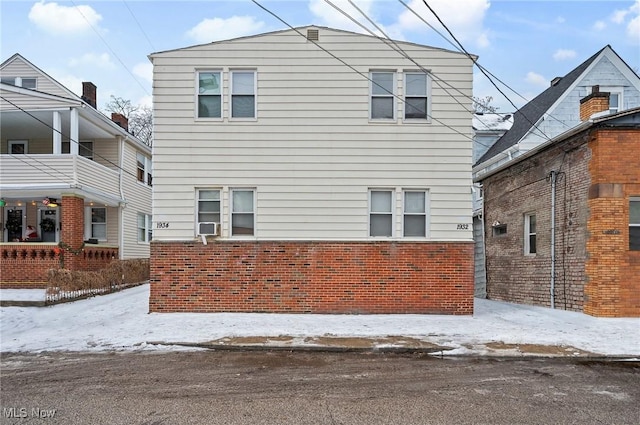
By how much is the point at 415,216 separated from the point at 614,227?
443 cm

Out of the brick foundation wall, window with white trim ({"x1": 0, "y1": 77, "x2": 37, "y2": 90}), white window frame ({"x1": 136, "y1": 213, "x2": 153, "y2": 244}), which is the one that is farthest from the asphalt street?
window with white trim ({"x1": 0, "y1": 77, "x2": 37, "y2": 90})

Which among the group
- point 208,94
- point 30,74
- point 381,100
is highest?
point 30,74

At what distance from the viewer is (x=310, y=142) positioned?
34.1 feet

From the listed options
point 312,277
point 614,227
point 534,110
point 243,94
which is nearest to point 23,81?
point 243,94

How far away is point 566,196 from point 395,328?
6022mm

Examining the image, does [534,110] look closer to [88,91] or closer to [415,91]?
[415,91]

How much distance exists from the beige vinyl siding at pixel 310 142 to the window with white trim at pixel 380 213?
0.65 ft

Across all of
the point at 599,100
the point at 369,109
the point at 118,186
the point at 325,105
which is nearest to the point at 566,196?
the point at 599,100

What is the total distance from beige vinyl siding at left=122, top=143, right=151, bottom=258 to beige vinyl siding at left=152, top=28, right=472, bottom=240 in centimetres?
975

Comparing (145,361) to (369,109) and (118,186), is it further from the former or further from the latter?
(118,186)

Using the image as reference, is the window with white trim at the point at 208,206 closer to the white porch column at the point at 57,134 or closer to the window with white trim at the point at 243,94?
the window with white trim at the point at 243,94

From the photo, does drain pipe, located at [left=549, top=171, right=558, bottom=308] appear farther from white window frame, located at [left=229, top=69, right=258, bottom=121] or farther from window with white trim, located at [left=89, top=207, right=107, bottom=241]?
window with white trim, located at [left=89, top=207, right=107, bottom=241]

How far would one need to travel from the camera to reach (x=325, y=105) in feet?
34.3

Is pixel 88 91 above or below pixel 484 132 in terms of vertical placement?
above
